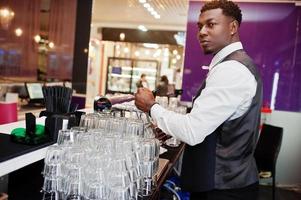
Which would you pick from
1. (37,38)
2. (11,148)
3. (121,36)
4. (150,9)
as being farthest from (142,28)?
(11,148)

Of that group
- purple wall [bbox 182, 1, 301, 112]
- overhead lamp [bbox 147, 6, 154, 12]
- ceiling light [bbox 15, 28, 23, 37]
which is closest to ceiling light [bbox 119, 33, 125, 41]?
overhead lamp [bbox 147, 6, 154, 12]

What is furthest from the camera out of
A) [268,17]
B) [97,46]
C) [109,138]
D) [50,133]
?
[97,46]

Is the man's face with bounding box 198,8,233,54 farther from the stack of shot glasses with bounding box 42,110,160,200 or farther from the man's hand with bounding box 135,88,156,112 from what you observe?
the stack of shot glasses with bounding box 42,110,160,200

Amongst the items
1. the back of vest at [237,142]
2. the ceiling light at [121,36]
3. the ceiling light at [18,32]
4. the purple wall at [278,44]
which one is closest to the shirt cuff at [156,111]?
the back of vest at [237,142]

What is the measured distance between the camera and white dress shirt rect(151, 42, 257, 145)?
1272mm

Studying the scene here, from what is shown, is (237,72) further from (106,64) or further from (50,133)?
(106,64)

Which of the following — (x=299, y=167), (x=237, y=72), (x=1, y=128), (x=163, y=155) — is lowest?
(x=299, y=167)

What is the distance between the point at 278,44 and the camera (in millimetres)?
4668

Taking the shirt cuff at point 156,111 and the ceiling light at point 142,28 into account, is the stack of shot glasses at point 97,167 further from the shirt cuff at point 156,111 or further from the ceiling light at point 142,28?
the ceiling light at point 142,28

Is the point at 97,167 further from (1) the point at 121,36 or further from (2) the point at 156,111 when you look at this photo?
(1) the point at 121,36

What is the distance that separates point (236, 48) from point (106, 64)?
9600 mm

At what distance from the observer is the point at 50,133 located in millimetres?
1330

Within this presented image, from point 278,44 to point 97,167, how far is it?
167 inches

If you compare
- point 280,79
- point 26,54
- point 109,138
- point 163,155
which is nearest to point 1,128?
point 109,138
